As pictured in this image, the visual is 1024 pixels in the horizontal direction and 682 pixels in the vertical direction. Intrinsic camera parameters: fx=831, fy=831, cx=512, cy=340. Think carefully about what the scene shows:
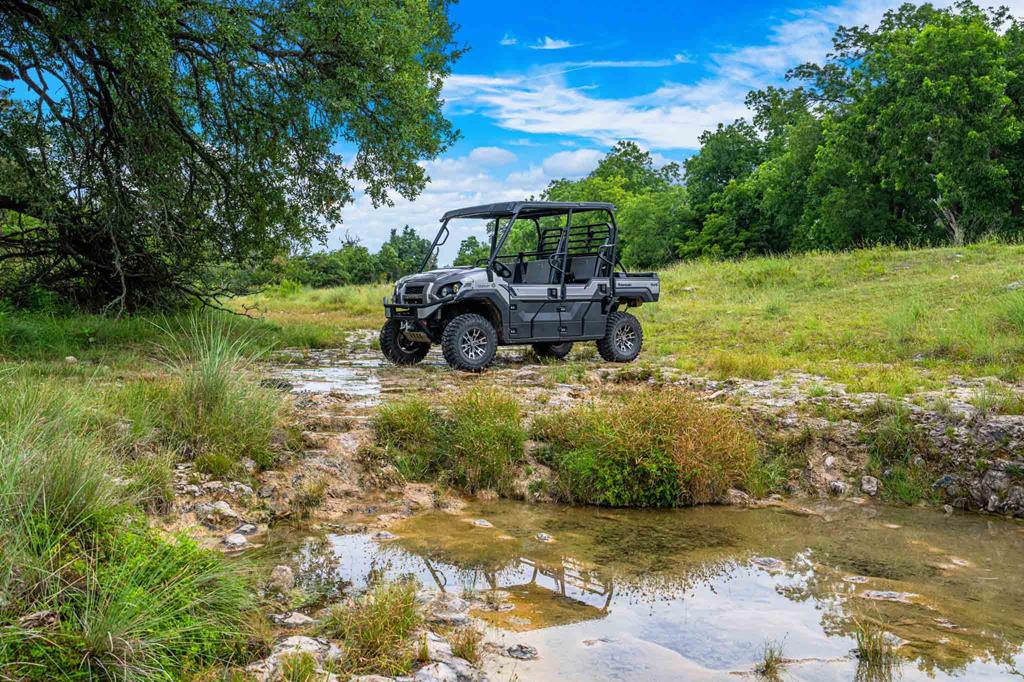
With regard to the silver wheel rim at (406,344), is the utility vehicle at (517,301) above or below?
above

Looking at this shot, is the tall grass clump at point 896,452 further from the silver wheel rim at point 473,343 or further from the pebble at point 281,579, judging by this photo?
the silver wheel rim at point 473,343

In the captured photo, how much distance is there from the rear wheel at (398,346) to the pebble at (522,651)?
857 centimetres

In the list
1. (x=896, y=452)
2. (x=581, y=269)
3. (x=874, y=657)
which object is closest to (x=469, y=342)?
(x=581, y=269)

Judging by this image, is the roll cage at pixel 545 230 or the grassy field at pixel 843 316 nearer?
the grassy field at pixel 843 316

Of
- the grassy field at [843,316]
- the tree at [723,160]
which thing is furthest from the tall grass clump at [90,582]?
the tree at [723,160]

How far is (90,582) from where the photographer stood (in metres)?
3.93

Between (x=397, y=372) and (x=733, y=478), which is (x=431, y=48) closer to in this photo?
(x=397, y=372)

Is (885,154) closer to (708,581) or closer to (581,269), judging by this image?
(581,269)

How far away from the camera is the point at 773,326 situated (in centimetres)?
1586

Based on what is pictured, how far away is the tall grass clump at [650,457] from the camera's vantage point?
6.98 m

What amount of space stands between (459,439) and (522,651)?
3281mm

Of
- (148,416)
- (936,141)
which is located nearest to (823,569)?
(148,416)

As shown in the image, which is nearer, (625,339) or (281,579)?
(281,579)

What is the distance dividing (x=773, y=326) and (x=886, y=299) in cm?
385
